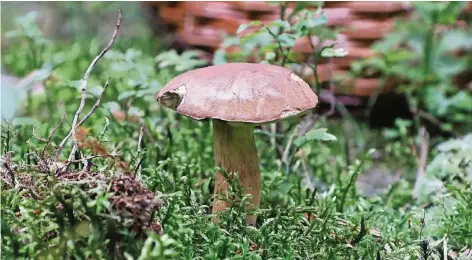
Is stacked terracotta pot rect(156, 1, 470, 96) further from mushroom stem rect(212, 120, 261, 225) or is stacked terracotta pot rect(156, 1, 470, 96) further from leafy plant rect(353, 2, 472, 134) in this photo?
mushroom stem rect(212, 120, 261, 225)

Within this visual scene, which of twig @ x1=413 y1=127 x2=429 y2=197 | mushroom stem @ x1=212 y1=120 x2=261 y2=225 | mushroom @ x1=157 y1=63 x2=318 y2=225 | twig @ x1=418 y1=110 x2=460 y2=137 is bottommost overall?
twig @ x1=413 y1=127 x2=429 y2=197

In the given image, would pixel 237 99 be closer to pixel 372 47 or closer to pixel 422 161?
pixel 422 161

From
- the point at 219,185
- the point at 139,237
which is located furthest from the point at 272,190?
the point at 139,237

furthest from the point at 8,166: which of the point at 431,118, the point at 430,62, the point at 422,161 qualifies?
the point at 430,62

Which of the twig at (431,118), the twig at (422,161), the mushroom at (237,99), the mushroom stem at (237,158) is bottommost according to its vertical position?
the twig at (422,161)

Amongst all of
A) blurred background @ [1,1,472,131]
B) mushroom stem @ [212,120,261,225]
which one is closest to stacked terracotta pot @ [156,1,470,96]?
blurred background @ [1,1,472,131]

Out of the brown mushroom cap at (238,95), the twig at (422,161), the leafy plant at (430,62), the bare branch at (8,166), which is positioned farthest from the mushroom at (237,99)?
the leafy plant at (430,62)

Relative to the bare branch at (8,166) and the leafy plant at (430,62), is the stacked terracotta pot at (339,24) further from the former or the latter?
the bare branch at (8,166)
